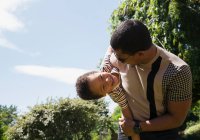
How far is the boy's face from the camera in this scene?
130 inches

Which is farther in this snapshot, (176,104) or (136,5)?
(136,5)

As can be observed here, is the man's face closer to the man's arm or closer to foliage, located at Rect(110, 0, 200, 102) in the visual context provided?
→ the man's arm

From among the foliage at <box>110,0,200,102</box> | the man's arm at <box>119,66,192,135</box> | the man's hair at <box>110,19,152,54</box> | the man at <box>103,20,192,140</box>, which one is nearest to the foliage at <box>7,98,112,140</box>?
the foliage at <box>110,0,200,102</box>

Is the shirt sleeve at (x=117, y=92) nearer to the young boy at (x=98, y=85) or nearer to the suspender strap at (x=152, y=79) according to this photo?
the young boy at (x=98, y=85)

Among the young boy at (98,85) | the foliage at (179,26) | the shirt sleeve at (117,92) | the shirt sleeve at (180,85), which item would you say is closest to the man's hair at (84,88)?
the young boy at (98,85)

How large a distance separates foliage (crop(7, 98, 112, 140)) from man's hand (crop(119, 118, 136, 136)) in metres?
11.2

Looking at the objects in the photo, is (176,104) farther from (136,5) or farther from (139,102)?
(136,5)

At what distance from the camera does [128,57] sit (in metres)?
3.16

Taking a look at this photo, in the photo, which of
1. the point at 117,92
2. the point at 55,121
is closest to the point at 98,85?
the point at 117,92

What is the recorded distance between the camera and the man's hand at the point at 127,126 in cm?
345

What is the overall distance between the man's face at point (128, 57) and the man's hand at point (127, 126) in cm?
50

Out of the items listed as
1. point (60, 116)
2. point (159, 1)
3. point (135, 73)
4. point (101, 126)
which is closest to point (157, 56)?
point (135, 73)

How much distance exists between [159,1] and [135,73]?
414 inches

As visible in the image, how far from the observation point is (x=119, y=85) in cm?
354
